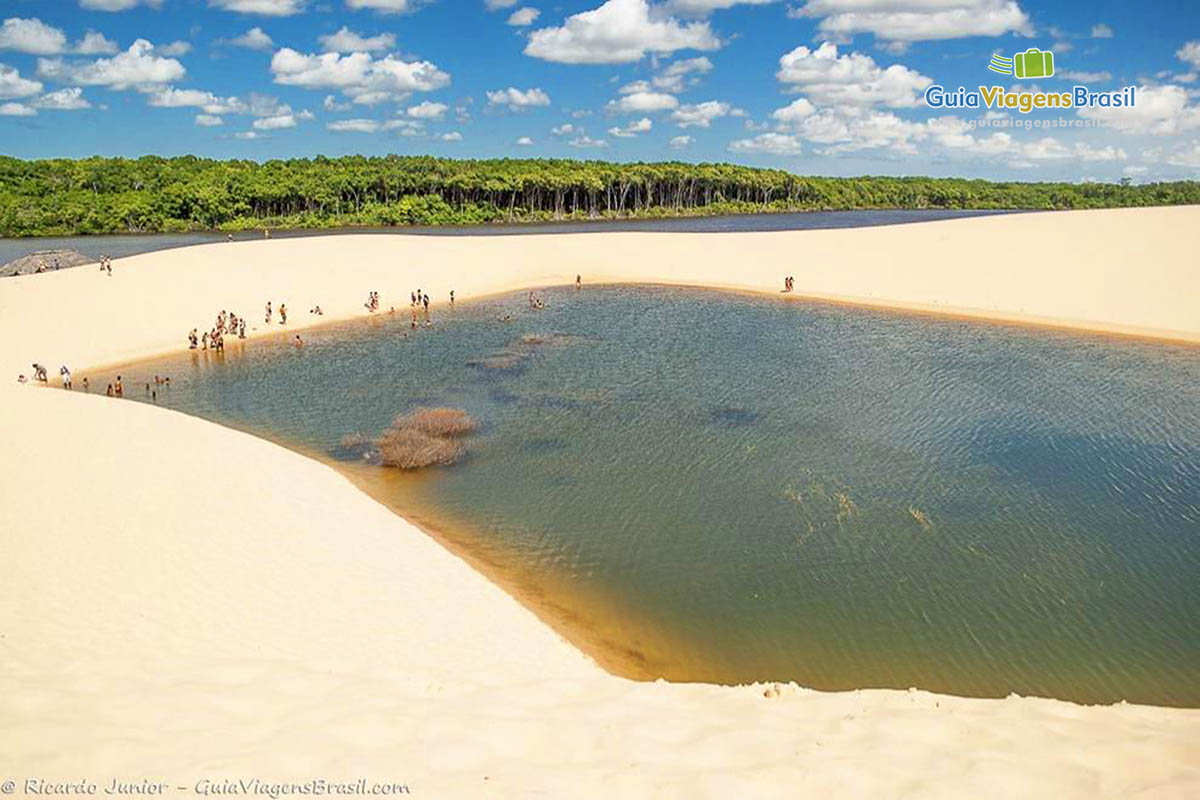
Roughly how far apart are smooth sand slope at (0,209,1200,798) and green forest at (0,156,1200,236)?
309 ft

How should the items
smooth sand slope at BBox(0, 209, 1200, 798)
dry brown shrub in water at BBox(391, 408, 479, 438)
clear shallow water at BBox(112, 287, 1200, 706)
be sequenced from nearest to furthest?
smooth sand slope at BBox(0, 209, 1200, 798) → clear shallow water at BBox(112, 287, 1200, 706) → dry brown shrub in water at BBox(391, 408, 479, 438)

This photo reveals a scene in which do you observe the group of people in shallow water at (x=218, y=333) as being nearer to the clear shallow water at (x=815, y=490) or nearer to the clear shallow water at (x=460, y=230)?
the clear shallow water at (x=815, y=490)

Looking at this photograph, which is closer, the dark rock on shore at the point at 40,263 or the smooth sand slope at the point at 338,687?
the smooth sand slope at the point at 338,687

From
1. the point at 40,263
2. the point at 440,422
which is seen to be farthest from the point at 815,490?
the point at 40,263

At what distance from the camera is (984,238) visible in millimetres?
64562

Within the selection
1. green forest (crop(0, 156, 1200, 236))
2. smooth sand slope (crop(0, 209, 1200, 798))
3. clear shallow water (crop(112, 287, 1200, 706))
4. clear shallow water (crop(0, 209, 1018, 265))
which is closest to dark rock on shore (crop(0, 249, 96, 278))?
clear shallow water (crop(0, 209, 1018, 265))

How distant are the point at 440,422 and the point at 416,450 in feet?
9.28

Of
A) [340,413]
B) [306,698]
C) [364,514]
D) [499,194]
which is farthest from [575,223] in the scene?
[306,698]

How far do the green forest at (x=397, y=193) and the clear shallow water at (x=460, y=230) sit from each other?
4.72m

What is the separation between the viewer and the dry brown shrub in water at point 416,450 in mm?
21875

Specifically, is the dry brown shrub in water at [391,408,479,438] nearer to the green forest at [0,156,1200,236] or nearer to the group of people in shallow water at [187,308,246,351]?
the group of people in shallow water at [187,308,246,351]

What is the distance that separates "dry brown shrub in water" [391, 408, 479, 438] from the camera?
24.4 meters

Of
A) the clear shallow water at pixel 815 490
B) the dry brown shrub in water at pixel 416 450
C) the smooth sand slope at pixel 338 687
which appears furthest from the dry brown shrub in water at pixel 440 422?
the smooth sand slope at pixel 338 687

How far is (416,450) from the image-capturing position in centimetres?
2222
